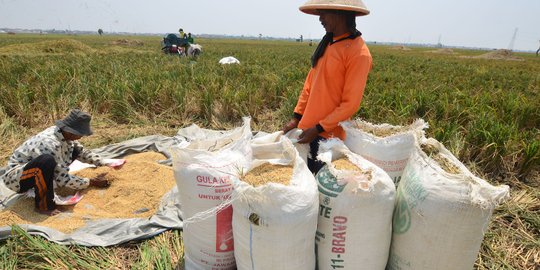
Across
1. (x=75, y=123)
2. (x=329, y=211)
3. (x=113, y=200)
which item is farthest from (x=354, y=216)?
(x=75, y=123)

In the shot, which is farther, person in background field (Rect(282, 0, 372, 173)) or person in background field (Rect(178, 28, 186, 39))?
person in background field (Rect(178, 28, 186, 39))

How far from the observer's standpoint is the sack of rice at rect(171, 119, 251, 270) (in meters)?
1.74

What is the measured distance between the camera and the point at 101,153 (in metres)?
3.84

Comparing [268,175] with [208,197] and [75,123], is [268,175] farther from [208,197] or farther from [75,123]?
[75,123]

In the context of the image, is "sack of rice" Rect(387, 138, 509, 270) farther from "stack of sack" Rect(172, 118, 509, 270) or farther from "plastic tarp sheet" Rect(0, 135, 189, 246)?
"plastic tarp sheet" Rect(0, 135, 189, 246)

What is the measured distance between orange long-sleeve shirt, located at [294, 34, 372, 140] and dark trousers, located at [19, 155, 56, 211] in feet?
6.71

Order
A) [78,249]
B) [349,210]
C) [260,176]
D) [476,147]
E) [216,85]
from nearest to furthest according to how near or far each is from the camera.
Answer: [349,210] < [260,176] < [78,249] < [476,147] < [216,85]

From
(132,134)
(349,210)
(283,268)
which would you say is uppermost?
(349,210)

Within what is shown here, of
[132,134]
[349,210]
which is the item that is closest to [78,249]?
[349,210]

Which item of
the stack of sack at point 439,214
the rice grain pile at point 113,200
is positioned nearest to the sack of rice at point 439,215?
the stack of sack at point 439,214

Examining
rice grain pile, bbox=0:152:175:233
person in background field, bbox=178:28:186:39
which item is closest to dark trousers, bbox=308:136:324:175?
rice grain pile, bbox=0:152:175:233

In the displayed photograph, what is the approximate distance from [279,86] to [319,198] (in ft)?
15.4

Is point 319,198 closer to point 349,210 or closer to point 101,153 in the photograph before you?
point 349,210

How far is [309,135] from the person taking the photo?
2152mm
